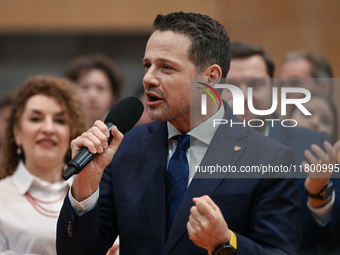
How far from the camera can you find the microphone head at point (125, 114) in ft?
5.07

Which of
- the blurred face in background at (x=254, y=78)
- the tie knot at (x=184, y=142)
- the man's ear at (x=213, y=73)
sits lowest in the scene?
the tie knot at (x=184, y=142)

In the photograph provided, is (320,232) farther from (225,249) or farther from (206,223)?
(206,223)

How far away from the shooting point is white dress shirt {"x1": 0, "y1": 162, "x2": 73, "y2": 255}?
85.5 inches

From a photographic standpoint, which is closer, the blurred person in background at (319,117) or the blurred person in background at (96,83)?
Result: the blurred person in background at (319,117)

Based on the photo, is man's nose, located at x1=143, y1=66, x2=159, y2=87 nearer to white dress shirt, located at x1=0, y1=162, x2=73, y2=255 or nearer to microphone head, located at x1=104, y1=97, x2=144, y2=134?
microphone head, located at x1=104, y1=97, x2=144, y2=134

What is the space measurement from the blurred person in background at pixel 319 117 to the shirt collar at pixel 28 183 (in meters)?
1.57

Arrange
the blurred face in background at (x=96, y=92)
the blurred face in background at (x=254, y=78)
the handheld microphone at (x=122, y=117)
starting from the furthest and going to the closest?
the blurred face in background at (x=96, y=92), the blurred face in background at (x=254, y=78), the handheld microphone at (x=122, y=117)

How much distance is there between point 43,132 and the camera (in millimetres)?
2477

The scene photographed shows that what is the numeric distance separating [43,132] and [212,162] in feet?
4.28

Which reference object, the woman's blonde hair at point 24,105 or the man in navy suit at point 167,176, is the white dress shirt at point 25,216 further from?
the man in navy suit at point 167,176

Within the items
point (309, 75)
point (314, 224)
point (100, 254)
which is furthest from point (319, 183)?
point (309, 75)

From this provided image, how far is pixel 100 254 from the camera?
161 cm

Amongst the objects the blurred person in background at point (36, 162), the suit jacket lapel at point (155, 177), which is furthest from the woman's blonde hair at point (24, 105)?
the suit jacket lapel at point (155, 177)

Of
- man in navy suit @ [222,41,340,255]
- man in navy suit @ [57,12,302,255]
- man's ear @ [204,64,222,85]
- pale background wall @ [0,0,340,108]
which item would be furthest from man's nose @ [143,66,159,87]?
pale background wall @ [0,0,340,108]
